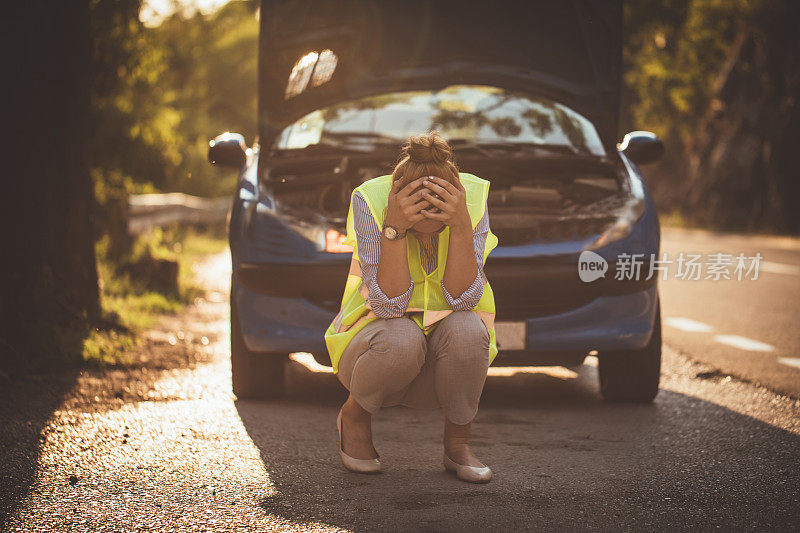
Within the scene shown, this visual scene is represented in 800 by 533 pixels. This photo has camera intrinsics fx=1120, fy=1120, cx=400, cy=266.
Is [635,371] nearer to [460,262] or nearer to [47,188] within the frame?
[460,262]

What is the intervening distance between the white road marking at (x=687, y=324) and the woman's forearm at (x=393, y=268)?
18.5ft

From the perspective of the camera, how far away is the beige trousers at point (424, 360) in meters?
4.14

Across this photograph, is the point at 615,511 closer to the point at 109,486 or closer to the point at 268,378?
the point at 109,486

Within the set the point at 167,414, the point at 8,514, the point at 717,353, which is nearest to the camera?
the point at 8,514

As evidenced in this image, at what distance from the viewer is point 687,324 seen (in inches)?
378

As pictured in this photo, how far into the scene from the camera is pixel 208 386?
249 inches

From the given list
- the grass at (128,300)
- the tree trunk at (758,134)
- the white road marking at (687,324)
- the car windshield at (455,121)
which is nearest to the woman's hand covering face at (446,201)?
the car windshield at (455,121)

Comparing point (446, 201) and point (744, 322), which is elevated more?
point (446, 201)

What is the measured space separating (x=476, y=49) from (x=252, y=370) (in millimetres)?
2456

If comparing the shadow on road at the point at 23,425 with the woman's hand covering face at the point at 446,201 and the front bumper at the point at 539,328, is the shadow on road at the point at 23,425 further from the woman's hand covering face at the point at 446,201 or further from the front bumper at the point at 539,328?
the woman's hand covering face at the point at 446,201

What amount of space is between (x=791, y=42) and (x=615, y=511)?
25.6m

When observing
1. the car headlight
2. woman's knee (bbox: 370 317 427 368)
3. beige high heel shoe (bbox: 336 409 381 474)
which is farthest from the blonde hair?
the car headlight

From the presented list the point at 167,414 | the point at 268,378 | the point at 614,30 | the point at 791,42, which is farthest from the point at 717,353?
the point at 791,42

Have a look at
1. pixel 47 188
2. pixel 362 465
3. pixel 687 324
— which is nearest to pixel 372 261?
pixel 362 465
